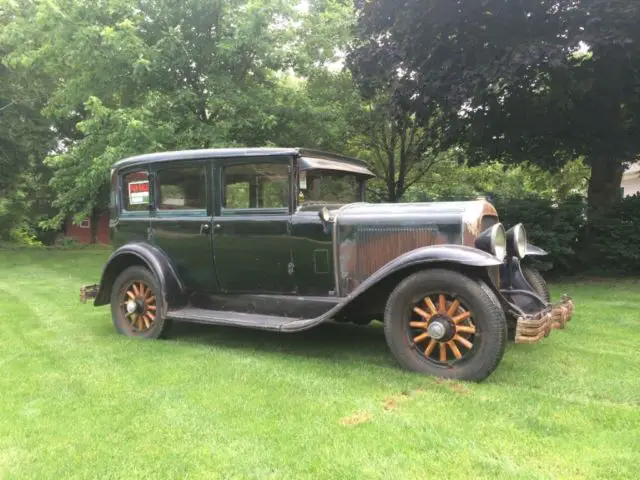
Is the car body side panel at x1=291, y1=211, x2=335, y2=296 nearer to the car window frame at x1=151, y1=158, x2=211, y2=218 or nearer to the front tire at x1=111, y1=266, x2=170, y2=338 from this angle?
the car window frame at x1=151, y1=158, x2=211, y2=218

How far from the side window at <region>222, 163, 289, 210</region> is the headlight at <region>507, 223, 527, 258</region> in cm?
218

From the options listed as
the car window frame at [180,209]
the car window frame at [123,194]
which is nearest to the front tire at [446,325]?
the car window frame at [180,209]

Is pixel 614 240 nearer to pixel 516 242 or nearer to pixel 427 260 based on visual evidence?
pixel 516 242

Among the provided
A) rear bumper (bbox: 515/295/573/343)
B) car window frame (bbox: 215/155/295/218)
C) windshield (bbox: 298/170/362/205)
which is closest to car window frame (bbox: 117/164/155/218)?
car window frame (bbox: 215/155/295/218)

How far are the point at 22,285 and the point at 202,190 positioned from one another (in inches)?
294

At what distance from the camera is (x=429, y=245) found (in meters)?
4.59

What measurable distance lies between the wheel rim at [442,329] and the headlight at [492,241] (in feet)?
1.94

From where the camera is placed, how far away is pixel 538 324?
3.98 metres

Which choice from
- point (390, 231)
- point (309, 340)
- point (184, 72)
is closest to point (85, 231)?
point (184, 72)

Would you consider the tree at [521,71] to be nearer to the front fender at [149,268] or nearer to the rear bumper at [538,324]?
the rear bumper at [538,324]

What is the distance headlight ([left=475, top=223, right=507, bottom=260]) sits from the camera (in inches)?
177

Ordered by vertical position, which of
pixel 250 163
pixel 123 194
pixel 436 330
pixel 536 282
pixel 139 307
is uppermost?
pixel 250 163

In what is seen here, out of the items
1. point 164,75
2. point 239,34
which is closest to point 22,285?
point 164,75

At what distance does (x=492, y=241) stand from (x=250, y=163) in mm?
2401
